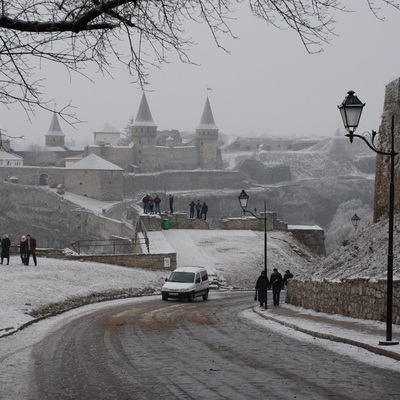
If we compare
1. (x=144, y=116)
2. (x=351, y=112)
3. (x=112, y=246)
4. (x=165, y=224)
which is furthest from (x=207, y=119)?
(x=351, y=112)

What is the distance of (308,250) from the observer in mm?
39875

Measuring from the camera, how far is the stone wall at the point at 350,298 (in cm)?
1315

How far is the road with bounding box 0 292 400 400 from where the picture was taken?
8055mm

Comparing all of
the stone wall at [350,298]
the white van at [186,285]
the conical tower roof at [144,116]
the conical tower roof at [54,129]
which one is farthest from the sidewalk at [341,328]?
the conical tower roof at [54,129]

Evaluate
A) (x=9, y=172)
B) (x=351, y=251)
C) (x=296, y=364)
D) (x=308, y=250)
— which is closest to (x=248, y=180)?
(x=9, y=172)

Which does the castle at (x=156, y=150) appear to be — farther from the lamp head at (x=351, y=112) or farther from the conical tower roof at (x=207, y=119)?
the lamp head at (x=351, y=112)

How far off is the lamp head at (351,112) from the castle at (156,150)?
333 ft

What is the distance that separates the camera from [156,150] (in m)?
121

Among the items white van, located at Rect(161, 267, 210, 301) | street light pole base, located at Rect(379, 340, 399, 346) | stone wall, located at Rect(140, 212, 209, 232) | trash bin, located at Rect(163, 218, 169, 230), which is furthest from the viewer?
trash bin, located at Rect(163, 218, 169, 230)

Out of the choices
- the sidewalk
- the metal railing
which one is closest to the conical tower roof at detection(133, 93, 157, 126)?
the metal railing

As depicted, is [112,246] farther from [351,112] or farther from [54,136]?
[54,136]

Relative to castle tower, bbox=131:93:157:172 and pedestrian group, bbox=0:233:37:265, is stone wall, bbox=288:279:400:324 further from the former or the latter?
castle tower, bbox=131:93:157:172

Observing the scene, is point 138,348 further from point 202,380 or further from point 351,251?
point 351,251

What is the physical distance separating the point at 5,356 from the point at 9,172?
93.4m
